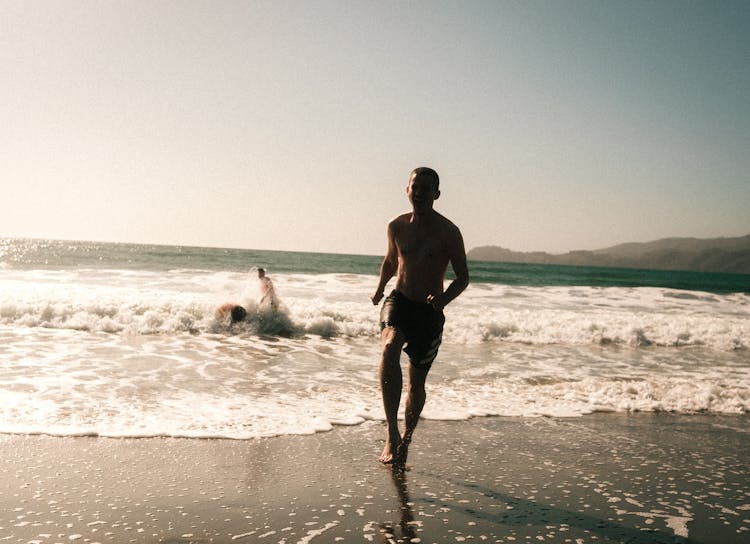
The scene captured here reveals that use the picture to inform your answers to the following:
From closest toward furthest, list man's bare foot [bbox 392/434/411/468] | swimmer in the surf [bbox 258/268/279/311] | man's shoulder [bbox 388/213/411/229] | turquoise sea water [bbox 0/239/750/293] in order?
man's bare foot [bbox 392/434/411/468]
man's shoulder [bbox 388/213/411/229]
swimmer in the surf [bbox 258/268/279/311]
turquoise sea water [bbox 0/239/750/293]

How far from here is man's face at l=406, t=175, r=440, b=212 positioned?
3.82m

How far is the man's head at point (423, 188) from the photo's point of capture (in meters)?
3.82

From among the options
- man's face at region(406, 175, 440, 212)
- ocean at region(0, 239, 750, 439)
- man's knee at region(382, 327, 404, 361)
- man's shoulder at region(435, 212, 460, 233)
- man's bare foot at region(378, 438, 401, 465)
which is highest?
man's face at region(406, 175, 440, 212)

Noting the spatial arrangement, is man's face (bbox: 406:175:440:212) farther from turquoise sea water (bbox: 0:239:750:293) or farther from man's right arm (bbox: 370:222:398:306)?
turquoise sea water (bbox: 0:239:750:293)

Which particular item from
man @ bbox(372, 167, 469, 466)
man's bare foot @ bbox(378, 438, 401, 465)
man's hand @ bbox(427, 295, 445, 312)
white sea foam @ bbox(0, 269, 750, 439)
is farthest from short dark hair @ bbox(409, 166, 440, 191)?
white sea foam @ bbox(0, 269, 750, 439)

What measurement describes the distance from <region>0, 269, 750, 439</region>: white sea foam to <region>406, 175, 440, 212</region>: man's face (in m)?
2.31

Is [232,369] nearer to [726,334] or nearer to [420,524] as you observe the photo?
[420,524]

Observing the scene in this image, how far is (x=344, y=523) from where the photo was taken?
2.93m

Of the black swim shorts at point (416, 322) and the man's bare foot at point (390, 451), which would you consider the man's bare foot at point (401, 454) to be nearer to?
the man's bare foot at point (390, 451)

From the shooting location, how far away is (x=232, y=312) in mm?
12211

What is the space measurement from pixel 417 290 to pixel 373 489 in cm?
136

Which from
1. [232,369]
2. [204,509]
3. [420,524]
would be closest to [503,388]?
[232,369]

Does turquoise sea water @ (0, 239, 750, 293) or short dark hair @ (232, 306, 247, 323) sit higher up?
turquoise sea water @ (0, 239, 750, 293)

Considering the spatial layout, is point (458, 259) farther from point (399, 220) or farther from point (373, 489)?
point (373, 489)
